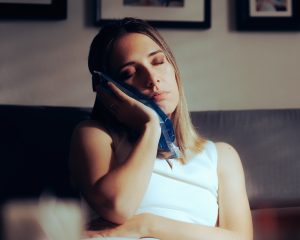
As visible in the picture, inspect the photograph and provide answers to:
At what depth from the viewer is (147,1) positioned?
1417 mm

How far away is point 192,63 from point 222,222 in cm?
58

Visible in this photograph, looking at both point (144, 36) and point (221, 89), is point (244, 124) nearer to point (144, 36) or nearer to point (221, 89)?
point (221, 89)

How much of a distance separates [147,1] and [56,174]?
0.62m

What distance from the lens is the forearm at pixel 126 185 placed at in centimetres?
86

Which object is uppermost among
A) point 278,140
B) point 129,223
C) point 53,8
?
point 53,8

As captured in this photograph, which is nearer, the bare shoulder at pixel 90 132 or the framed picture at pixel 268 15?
the bare shoulder at pixel 90 132

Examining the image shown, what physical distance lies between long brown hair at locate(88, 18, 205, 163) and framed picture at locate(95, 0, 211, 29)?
0.33 m

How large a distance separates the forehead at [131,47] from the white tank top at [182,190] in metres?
0.19

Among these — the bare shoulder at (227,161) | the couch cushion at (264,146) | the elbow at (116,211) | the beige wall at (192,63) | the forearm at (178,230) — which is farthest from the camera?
the beige wall at (192,63)

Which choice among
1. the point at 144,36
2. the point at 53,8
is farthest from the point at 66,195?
the point at 53,8

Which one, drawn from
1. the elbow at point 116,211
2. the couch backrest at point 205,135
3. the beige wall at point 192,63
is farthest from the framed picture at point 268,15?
the elbow at point 116,211

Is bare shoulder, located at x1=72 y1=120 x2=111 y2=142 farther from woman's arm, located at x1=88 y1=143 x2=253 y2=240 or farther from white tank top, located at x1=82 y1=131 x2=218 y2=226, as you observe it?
woman's arm, located at x1=88 y1=143 x2=253 y2=240

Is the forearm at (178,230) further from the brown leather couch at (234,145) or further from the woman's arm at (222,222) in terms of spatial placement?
the brown leather couch at (234,145)

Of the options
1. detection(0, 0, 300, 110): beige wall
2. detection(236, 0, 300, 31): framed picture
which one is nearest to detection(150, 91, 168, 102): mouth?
detection(0, 0, 300, 110): beige wall
